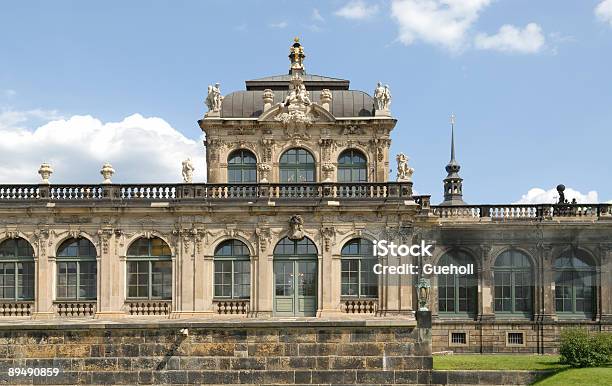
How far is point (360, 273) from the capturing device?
38.2 m

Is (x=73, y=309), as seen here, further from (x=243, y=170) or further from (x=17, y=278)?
(x=243, y=170)

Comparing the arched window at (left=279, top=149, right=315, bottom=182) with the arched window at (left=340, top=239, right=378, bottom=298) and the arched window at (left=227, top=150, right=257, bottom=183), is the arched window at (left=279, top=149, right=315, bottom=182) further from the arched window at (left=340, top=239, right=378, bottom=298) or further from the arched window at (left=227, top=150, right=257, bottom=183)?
the arched window at (left=340, top=239, right=378, bottom=298)

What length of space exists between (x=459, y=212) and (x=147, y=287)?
645 inches

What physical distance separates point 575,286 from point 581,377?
1291 centimetres

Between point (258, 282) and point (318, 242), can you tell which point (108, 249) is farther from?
point (318, 242)

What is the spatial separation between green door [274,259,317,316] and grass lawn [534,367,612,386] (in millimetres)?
10912

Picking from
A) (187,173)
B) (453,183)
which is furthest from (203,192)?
(453,183)

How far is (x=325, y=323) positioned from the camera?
31.2 meters

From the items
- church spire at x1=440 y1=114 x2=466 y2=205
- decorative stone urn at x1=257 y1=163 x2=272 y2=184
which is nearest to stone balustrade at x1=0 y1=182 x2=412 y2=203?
decorative stone urn at x1=257 y1=163 x2=272 y2=184

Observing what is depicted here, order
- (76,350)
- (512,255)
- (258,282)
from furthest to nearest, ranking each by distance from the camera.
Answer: (512,255), (258,282), (76,350)

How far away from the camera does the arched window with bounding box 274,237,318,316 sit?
1501 inches

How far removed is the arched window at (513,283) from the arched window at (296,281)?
1045 cm

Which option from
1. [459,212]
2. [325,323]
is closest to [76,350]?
[325,323]

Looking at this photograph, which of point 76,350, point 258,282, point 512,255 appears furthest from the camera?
point 512,255
